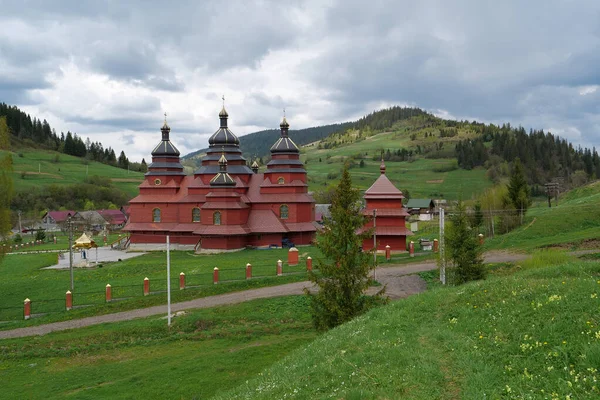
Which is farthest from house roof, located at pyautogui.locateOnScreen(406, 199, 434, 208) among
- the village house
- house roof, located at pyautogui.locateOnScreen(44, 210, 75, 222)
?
house roof, located at pyautogui.locateOnScreen(44, 210, 75, 222)

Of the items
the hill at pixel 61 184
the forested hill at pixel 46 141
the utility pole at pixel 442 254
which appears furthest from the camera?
the forested hill at pixel 46 141

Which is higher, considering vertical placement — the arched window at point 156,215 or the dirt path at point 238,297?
the arched window at point 156,215

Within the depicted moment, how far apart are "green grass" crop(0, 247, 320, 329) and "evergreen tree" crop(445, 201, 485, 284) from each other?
6.05m

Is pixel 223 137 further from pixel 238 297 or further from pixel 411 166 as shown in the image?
pixel 411 166

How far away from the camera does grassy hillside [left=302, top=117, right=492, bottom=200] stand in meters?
101

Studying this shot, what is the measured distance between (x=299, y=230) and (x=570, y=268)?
30416 mm

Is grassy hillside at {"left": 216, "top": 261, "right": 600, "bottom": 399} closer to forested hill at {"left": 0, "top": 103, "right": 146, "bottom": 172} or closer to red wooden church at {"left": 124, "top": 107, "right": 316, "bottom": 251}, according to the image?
red wooden church at {"left": 124, "top": 107, "right": 316, "bottom": 251}

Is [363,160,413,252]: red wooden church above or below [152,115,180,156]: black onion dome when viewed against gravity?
below

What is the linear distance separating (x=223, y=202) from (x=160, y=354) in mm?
25200

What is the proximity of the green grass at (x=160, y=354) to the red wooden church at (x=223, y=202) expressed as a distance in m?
20.1

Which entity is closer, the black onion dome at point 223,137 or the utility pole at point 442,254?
the utility pole at point 442,254

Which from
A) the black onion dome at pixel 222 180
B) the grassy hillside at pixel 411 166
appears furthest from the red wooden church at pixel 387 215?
the grassy hillside at pixel 411 166

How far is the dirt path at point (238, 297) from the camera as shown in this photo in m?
20.3

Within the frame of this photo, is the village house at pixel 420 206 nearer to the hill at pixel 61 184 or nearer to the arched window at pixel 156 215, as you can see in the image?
the arched window at pixel 156 215
